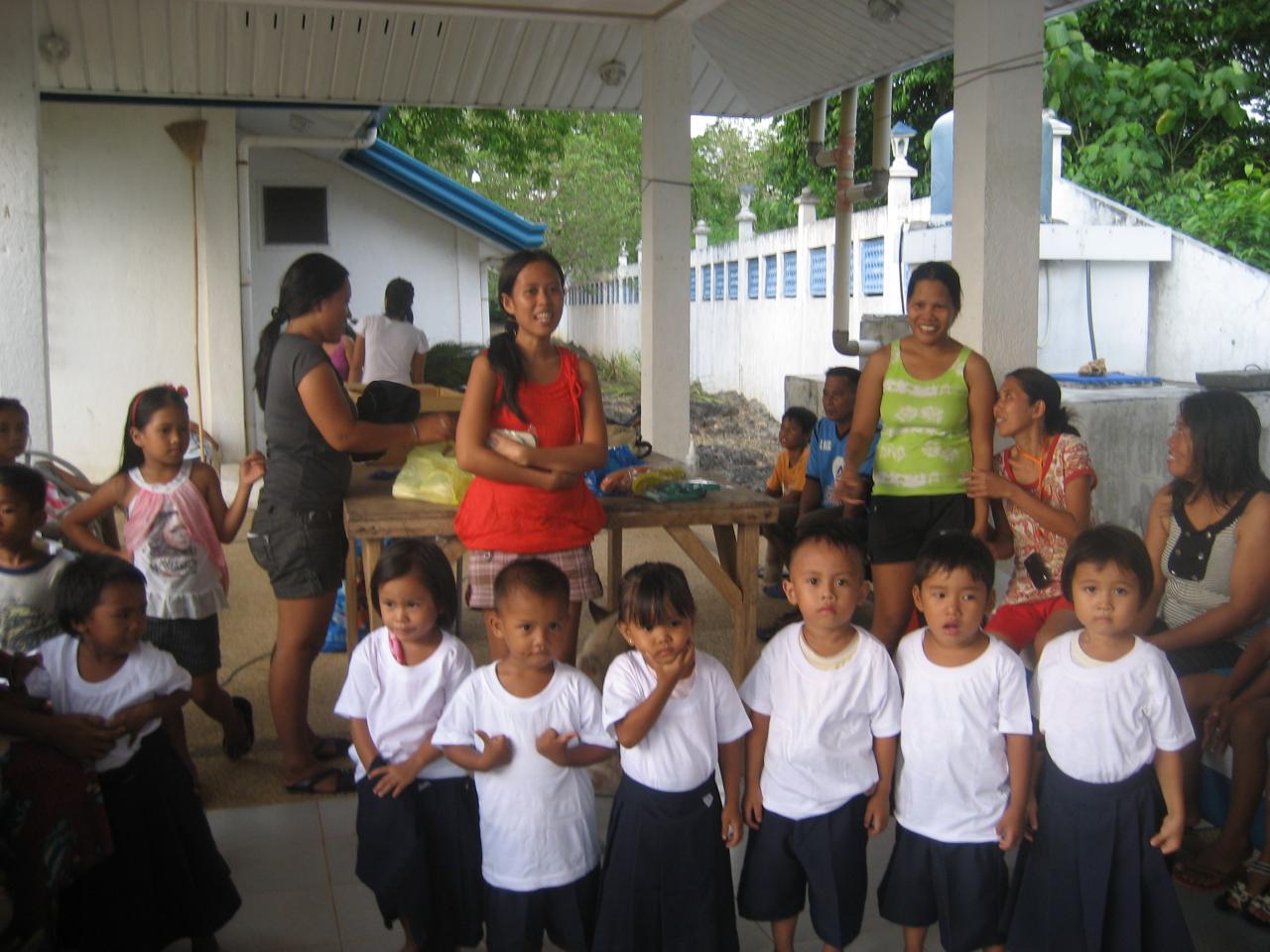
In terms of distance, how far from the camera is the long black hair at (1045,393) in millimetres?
4090

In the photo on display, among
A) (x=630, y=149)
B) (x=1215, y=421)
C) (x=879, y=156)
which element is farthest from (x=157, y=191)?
(x=630, y=149)

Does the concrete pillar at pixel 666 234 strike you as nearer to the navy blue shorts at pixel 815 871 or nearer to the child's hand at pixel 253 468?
the child's hand at pixel 253 468

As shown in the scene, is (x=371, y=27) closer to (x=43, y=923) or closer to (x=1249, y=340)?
(x=43, y=923)

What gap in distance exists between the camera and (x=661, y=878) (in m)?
2.82

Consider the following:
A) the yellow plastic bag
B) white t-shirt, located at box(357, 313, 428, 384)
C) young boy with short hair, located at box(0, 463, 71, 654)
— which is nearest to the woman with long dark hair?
the yellow plastic bag

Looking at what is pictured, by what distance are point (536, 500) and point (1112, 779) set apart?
1.75m

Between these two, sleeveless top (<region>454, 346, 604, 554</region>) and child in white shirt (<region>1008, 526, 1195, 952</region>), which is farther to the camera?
sleeveless top (<region>454, 346, 604, 554</region>)

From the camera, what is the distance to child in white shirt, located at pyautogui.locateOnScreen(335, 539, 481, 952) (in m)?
2.99

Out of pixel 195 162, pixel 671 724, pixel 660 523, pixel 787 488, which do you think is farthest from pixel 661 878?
pixel 195 162

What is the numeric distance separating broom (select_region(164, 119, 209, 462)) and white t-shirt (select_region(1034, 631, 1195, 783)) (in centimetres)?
863

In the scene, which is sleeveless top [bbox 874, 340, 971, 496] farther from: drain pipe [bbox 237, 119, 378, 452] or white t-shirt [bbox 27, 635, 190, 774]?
drain pipe [bbox 237, 119, 378, 452]

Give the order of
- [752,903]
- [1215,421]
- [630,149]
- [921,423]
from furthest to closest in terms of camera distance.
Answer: [630,149]
[921,423]
[1215,421]
[752,903]

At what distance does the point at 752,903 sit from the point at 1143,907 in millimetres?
889

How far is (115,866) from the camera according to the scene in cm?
292
